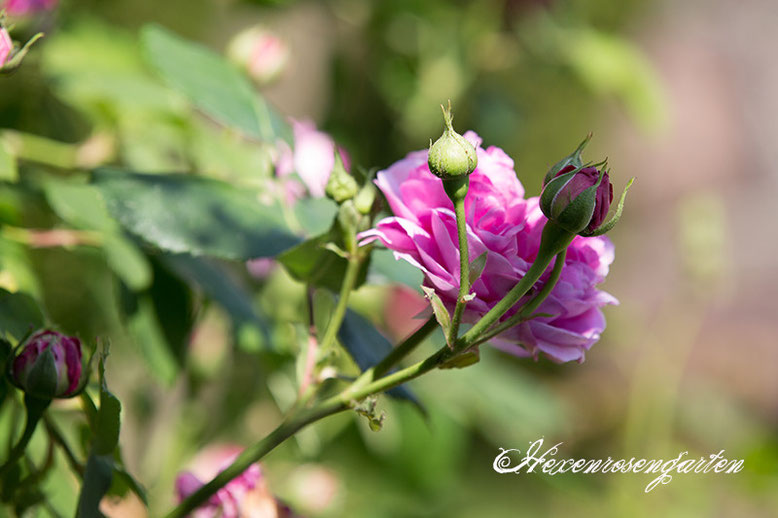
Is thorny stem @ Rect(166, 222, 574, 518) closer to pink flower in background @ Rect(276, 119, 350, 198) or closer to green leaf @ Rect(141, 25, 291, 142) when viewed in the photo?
green leaf @ Rect(141, 25, 291, 142)

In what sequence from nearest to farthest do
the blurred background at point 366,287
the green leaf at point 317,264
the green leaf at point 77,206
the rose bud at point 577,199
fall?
the rose bud at point 577,199, the green leaf at point 317,264, the green leaf at point 77,206, the blurred background at point 366,287

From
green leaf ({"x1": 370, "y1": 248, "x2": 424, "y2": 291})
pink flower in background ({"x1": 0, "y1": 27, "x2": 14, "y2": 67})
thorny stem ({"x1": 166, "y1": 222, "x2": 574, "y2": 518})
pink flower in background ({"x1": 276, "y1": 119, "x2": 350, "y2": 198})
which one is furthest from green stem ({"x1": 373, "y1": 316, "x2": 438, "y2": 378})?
pink flower in background ({"x1": 276, "y1": 119, "x2": 350, "y2": 198})

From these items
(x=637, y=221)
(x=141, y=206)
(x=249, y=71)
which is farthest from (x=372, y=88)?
(x=637, y=221)

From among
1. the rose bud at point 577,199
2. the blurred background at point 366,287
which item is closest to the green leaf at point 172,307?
the blurred background at point 366,287

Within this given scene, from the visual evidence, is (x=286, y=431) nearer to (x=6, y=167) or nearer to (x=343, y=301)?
(x=343, y=301)

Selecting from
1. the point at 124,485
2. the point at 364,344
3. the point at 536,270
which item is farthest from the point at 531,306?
the point at 124,485

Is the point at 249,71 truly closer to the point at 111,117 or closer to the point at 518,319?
the point at 111,117

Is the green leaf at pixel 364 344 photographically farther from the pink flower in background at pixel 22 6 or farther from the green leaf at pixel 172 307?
the pink flower in background at pixel 22 6
